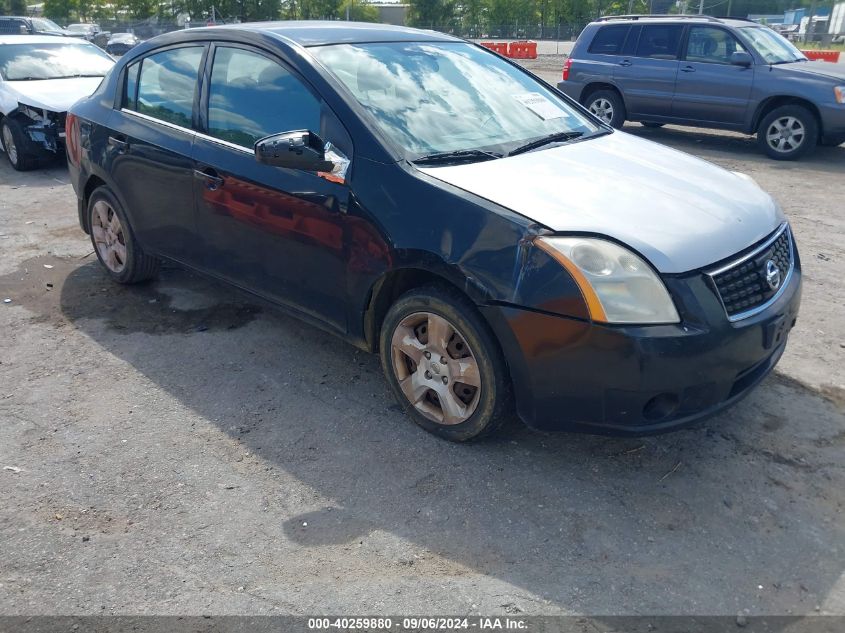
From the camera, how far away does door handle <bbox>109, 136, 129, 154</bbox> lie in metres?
4.82

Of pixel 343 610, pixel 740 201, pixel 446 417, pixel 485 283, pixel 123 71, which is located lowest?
pixel 343 610

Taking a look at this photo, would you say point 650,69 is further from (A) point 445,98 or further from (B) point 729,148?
(A) point 445,98

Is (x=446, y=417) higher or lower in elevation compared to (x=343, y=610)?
higher

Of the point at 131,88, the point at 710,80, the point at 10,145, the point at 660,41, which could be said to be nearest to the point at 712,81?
the point at 710,80

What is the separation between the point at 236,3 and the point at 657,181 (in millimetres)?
65974

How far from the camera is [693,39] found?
10.9m

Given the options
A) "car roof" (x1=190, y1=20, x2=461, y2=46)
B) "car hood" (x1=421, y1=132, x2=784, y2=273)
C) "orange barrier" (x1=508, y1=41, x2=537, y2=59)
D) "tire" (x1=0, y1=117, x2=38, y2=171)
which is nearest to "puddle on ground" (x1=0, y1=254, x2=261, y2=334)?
"car roof" (x1=190, y1=20, x2=461, y2=46)

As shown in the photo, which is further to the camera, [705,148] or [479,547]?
[705,148]

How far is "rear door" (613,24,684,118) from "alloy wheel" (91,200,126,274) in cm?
850

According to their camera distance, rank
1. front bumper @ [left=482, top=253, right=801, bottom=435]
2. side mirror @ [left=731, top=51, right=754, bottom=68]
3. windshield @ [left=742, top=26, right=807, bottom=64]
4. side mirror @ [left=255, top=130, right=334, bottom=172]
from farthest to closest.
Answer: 1. windshield @ [left=742, top=26, right=807, bottom=64]
2. side mirror @ [left=731, top=51, right=754, bottom=68]
3. side mirror @ [left=255, top=130, right=334, bottom=172]
4. front bumper @ [left=482, top=253, right=801, bottom=435]

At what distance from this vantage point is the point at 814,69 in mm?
9992

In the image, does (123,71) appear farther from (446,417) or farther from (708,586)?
(708,586)

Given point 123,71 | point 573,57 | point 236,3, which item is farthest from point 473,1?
point 123,71

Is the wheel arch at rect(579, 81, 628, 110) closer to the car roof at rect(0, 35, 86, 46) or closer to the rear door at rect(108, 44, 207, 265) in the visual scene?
the car roof at rect(0, 35, 86, 46)
